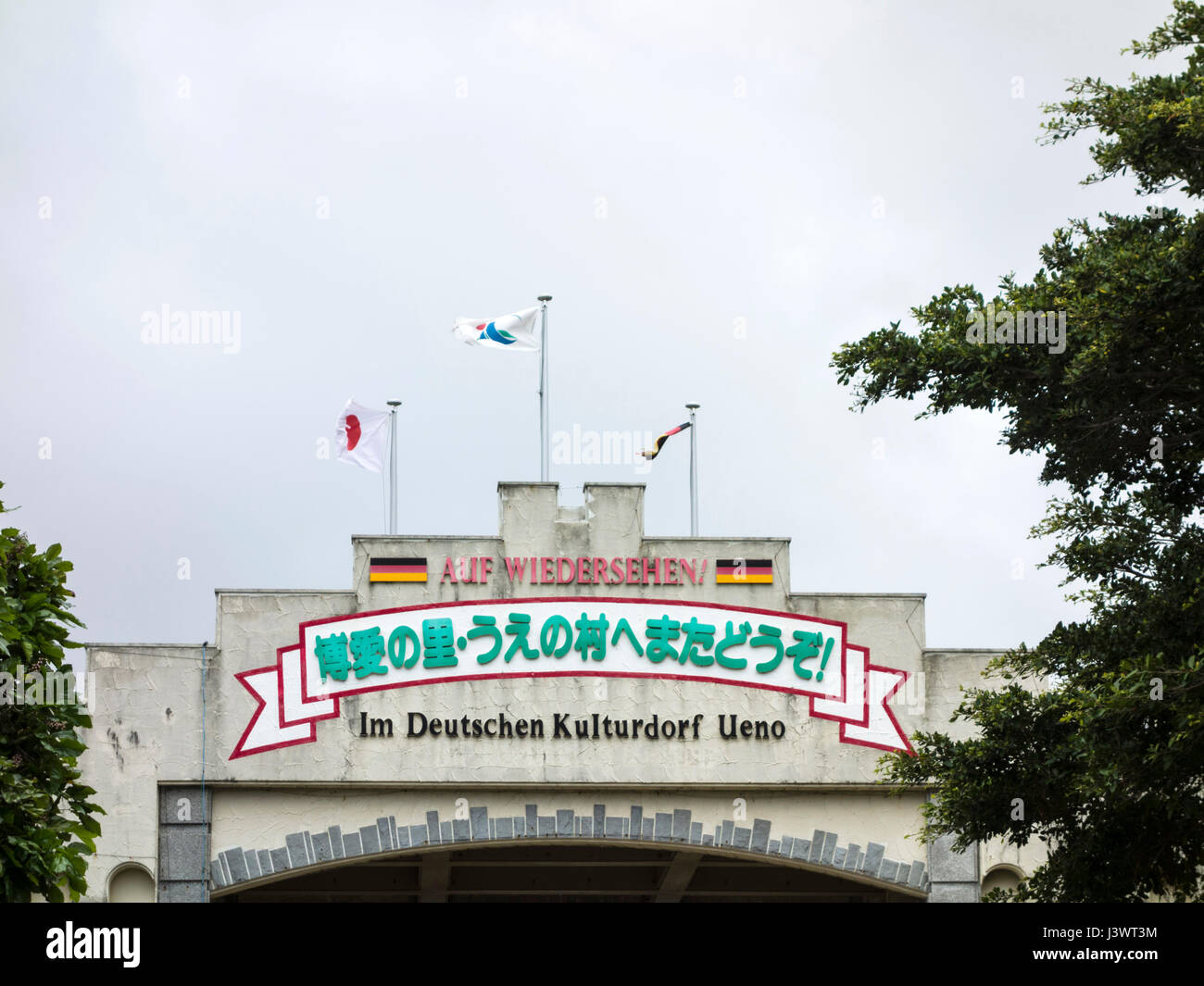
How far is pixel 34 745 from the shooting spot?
47.4ft

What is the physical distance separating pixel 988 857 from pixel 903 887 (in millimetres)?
1528

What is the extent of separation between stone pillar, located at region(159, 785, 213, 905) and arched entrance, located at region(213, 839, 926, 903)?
2.94 meters

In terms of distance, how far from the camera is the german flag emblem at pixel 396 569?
27.5 m

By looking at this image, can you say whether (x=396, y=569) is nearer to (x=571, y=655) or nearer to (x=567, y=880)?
(x=571, y=655)

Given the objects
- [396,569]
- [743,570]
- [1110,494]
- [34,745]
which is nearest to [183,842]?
[396,569]

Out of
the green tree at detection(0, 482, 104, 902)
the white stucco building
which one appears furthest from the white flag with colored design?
the green tree at detection(0, 482, 104, 902)

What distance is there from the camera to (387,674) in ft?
89.1

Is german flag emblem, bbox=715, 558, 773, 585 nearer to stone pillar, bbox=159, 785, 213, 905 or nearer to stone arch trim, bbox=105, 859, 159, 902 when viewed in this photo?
stone pillar, bbox=159, 785, 213, 905

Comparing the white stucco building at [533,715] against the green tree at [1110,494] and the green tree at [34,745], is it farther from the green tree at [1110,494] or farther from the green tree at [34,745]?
the green tree at [34,745]

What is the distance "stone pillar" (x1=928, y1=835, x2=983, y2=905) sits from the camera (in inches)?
1074

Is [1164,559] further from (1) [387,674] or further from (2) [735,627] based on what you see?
(1) [387,674]

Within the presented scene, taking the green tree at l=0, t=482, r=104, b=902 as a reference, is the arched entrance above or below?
below
